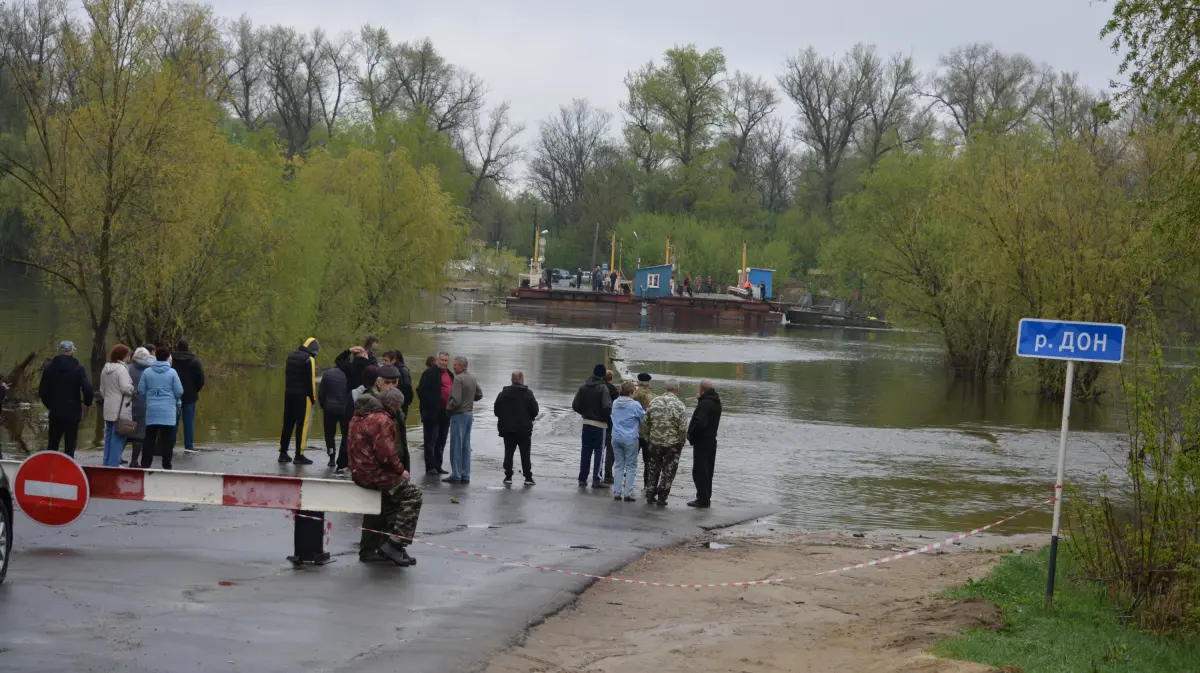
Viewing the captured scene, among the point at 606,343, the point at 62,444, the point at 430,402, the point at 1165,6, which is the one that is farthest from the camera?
the point at 606,343

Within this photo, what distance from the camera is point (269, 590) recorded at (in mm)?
10086

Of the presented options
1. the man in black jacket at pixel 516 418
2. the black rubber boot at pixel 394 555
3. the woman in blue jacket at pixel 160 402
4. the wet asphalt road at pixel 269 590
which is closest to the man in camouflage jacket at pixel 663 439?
the wet asphalt road at pixel 269 590

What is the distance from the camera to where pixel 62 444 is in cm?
1953

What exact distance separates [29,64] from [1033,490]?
2185 centimetres

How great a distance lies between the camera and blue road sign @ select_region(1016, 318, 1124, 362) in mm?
10523

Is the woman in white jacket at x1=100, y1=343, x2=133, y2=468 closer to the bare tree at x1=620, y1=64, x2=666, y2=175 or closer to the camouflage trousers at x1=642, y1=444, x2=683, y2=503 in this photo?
the camouflage trousers at x1=642, y1=444, x2=683, y2=503

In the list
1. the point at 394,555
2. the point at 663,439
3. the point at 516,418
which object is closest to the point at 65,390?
the point at 516,418

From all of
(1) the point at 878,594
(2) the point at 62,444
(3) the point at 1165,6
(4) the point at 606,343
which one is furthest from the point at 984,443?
(4) the point at 606,343

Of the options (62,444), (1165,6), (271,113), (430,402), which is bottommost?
(62,444)

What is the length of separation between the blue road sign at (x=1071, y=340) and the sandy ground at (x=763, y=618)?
220 centimetres

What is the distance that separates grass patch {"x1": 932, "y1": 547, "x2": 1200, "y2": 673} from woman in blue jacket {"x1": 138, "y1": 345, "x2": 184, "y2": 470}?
1001 cm

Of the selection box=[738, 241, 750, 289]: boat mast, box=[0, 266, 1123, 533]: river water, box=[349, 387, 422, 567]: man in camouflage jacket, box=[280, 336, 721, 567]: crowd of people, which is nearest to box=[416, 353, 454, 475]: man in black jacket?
box=[280, 336, 721, 567]: crowd of people

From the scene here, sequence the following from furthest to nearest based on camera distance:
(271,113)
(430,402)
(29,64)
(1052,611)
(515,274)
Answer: (515,274) < (271,113) < (29,64) < (430,402) < (1052,611)

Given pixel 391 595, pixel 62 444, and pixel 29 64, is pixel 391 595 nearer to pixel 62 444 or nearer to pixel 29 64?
pixel 62 444
